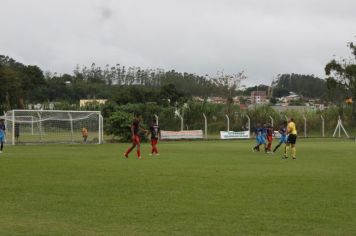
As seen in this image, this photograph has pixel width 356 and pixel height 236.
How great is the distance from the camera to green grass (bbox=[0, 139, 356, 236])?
8.73 meters

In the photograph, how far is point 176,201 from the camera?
11.3 metres

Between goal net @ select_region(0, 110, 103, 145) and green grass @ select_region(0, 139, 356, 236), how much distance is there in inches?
904

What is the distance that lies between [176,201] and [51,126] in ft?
108

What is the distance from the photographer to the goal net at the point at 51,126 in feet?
132

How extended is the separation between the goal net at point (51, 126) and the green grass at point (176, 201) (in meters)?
23.0

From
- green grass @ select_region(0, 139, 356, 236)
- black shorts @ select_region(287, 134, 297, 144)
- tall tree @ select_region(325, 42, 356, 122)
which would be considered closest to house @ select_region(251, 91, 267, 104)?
tall tree @ select_region(325, 42, 356, 122)

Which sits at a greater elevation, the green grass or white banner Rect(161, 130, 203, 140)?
white banner Rect(161, 130, 203, 140)

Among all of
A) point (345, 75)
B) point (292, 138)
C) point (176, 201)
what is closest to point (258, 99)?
point (345, 75)

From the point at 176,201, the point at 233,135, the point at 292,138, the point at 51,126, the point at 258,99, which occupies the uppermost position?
the point at 258,99

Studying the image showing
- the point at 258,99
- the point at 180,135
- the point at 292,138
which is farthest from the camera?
the point at 258,99

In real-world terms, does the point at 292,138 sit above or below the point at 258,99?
below

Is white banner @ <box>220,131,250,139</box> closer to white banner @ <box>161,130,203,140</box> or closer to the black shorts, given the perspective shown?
white banner @ <box>161,130,203,140</box>

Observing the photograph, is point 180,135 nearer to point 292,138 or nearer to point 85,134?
point 85,134

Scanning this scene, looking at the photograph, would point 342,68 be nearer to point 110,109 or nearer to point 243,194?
point 110,109
